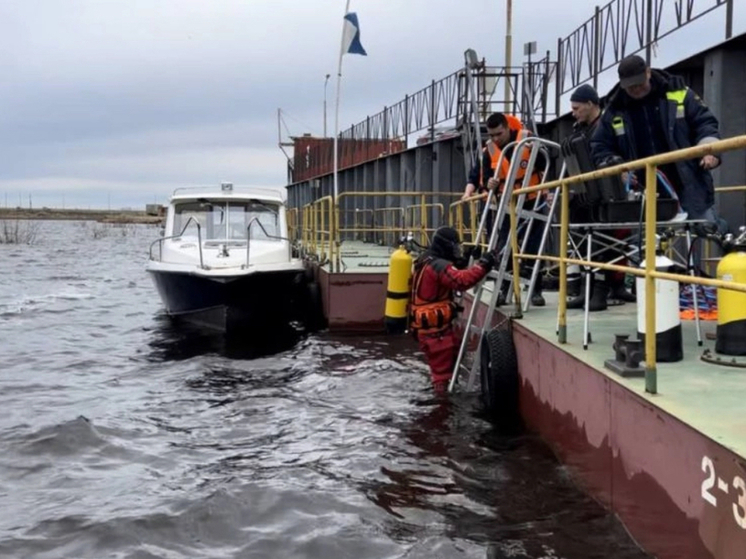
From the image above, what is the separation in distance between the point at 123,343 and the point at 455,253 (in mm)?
6572

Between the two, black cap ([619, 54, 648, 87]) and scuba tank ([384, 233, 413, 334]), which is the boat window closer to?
scuba tank ([384, 233, 413, 334])

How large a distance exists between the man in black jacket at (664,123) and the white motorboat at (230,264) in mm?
6892

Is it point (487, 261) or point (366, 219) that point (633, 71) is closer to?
point (487, 261)

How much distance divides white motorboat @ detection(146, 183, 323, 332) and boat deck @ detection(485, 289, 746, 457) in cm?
625

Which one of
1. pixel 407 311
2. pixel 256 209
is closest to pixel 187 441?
pixel 407 311

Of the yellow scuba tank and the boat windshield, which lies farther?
the boat windshield

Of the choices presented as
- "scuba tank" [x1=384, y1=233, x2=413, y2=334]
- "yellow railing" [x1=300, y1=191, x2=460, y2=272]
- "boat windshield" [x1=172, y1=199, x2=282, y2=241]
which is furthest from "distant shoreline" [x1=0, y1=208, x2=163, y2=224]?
"scuba tank" [x1=384, y1=233, x2=413, y2=334]

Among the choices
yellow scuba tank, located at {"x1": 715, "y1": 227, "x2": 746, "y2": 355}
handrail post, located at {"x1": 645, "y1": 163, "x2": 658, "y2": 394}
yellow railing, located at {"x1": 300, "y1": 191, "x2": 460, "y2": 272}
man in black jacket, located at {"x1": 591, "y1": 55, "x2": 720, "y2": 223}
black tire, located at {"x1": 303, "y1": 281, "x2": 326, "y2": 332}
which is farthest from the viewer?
black tire, located at {"x1": 303, "y1": 281, "x2": 326, "y2": 332}

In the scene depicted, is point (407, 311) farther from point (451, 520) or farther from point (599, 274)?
point (451, 520)

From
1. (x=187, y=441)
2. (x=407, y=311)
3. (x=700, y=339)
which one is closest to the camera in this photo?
(x=700, y=339)

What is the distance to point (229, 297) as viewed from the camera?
37.9ft

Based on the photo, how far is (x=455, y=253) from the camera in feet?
22.2

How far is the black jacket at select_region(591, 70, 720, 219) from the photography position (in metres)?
5.19

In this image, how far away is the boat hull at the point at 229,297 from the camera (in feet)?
37.7
